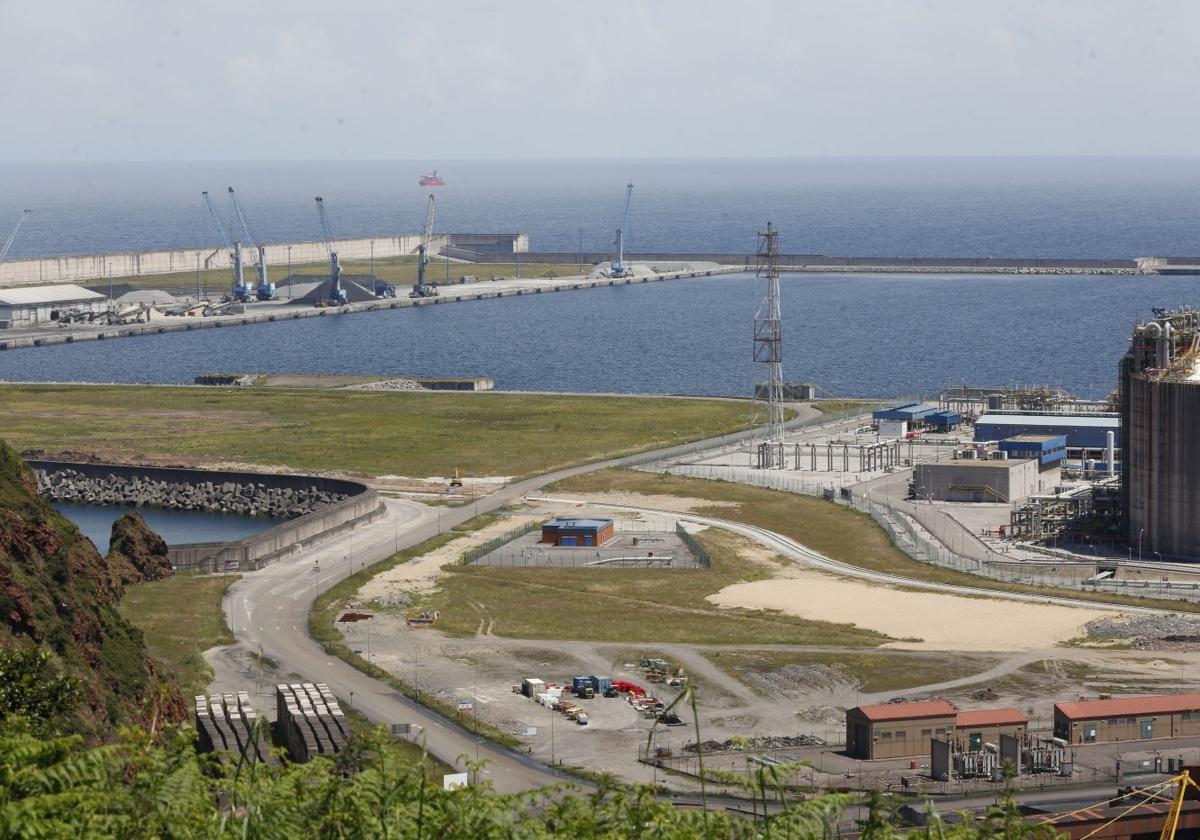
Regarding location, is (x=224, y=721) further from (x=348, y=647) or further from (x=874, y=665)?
(x=874, y=665)

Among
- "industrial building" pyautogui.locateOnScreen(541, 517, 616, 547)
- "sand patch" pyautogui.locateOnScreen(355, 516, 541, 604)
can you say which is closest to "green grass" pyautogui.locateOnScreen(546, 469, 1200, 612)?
"industrial building" pyautogui.locateOnScreen(541, 517, 616, 547)

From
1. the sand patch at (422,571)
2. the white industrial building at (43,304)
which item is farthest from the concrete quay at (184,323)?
the sand patch at (422,571)

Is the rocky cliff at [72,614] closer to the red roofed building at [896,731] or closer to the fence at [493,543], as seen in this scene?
the fence at [493,543]

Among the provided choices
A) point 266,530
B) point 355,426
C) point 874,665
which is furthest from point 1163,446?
point 355,426

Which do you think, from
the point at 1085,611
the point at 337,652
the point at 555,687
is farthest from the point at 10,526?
the point at 1085,611

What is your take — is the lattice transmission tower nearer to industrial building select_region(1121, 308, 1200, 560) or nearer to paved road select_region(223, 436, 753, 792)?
paved road select_region(223, 436, 753, 792)

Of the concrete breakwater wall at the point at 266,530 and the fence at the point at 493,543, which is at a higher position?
the concrete breakwater wall at the point at 266,530

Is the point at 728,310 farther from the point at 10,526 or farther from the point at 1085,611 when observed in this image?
the point at 10,526
